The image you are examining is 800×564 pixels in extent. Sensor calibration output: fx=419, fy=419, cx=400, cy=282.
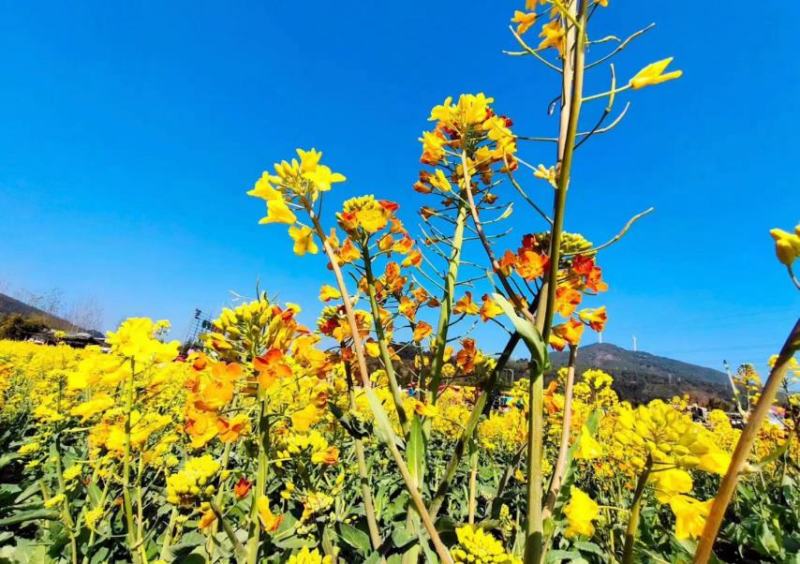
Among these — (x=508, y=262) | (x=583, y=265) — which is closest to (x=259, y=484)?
(x=508, y=262)

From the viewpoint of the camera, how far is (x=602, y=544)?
2611 millimetres

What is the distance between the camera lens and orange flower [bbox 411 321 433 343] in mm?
1769

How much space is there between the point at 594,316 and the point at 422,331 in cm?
79

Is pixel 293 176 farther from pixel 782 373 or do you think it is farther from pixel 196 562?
pixel 196 562

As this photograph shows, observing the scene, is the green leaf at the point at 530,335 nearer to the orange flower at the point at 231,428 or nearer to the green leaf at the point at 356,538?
the orange flower at the point at 231,428

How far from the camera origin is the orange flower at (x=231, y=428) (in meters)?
1.33

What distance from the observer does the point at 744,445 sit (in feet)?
1.40

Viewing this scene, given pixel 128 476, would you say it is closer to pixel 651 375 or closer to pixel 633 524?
pixel 633 524

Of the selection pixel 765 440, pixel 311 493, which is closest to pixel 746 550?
pixel 765 440

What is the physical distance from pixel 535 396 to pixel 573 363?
0.32m

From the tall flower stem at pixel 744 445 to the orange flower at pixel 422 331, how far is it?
1.32 meters

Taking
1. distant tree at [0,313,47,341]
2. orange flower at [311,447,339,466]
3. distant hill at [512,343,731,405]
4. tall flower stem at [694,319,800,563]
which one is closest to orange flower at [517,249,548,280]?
tall flower stem at [694,319,800,563]

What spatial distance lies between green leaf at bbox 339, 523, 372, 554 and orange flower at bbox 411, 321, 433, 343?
867mm

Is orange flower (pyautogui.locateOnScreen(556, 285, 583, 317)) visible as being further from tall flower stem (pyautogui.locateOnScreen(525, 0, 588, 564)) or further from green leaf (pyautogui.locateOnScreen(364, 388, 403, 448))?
green leaf (pyautogui.locateOnScreen(364, 388, 403, 448))
